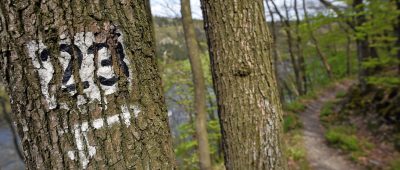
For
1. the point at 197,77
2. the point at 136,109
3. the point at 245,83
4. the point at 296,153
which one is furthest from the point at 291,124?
the point at 136,109

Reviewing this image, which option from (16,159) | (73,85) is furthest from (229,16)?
(16,159)

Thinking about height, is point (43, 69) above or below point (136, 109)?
above

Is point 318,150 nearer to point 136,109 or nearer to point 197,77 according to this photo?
point 197,77

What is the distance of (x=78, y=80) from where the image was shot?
102 cm

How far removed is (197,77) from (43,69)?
5869mm

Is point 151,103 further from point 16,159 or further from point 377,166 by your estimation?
point 16,159

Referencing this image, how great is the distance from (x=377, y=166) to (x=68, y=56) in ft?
24.6

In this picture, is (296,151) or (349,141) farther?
(296,151)

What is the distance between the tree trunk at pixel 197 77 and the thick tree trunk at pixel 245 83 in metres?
3.74

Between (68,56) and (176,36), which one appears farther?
(176,36)

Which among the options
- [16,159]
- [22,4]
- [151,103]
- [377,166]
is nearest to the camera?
[22,4]

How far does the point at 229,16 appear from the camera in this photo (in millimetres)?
2691

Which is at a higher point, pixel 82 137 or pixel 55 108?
pixel 55 108

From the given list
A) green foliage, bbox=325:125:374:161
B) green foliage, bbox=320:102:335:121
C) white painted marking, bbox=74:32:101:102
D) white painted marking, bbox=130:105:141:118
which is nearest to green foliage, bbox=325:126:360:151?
green foliage, bbox=325:125:374:161
